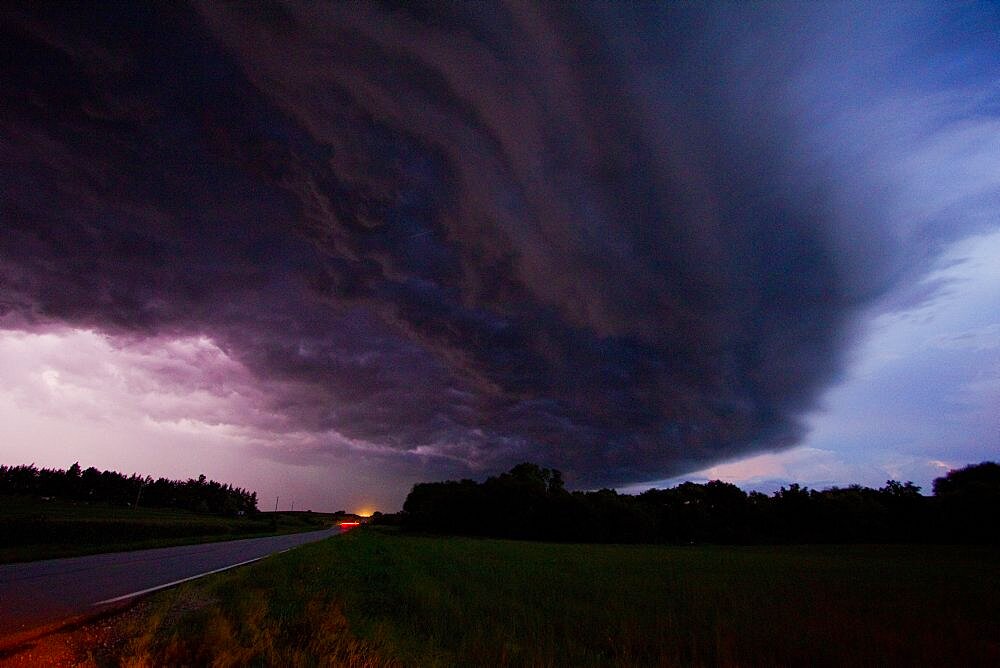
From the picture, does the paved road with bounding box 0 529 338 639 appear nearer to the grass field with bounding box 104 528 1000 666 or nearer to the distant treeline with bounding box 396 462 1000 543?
the grass field with bounding box 104 528 1000 666

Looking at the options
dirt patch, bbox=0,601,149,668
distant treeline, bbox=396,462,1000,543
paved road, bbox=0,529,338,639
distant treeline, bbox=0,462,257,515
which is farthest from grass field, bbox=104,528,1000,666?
distant treeline, bbox=0,462,257,515

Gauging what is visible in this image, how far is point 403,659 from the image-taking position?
720cm

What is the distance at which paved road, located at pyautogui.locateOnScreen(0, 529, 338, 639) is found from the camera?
9.05 metres

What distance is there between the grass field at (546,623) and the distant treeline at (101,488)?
165m

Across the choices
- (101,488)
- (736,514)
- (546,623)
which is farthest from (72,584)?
(101,488)

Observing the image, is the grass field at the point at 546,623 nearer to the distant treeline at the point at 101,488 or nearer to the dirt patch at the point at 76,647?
the dirt patch at the point at 76,647

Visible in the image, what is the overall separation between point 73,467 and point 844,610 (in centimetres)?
22675

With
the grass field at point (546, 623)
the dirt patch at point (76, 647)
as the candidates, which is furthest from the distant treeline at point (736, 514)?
the dirt patch at point (76, 647)

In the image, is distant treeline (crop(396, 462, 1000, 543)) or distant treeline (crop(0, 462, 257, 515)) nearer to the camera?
distant treeline (crop(396, 462, 1000, 543))

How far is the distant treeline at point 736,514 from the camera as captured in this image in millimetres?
78688

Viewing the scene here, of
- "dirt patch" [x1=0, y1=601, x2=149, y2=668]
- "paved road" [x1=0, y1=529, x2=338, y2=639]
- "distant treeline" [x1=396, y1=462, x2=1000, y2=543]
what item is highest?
"distant treeline" [x1=396, y1=462, x2=1000, y2=543]

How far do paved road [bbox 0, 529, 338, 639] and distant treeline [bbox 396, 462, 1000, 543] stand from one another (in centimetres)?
7924

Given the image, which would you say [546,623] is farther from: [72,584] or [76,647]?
[72,584]

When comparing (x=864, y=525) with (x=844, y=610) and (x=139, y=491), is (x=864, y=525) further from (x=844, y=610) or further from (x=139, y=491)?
(x=139, y=491)
